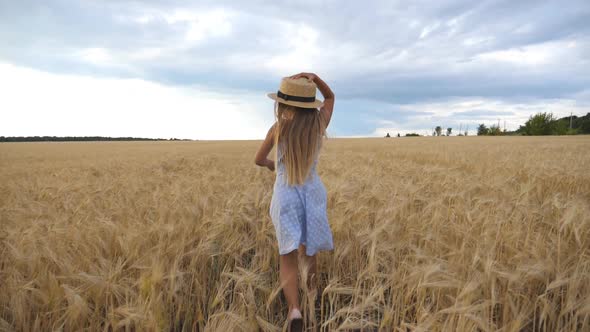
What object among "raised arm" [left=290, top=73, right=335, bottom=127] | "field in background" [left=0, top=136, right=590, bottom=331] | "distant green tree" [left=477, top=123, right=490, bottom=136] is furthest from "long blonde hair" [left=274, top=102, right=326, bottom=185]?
"distant green tree" [left=477, top=123, right=490, bottom=136]

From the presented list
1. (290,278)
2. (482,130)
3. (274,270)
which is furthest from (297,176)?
(482,130)

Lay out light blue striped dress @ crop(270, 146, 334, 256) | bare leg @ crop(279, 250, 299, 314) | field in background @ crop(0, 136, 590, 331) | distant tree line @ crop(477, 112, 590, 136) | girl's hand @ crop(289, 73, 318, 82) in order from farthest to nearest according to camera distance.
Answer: distant tree line @ crop(477, 112, 590, 136), girl's hand @ crop(289, 73, 318, 82), light blue striped dress @ crop(270, 146, 334, 256), bare leg @ crop(279, 250, 299, 314), field in background @ crop(0, 136, 590, 331)

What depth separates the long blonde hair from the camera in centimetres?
204

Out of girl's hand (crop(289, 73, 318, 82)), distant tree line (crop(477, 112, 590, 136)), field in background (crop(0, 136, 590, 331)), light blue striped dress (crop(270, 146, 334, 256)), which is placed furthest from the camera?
distant tree line (crop(477, 112, 590, 136))

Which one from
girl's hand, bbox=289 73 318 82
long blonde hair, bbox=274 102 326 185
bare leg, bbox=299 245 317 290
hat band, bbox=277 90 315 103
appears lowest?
bare leg, bbox=299 245 317 290

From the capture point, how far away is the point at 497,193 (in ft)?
13.9

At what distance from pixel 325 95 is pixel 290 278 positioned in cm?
135

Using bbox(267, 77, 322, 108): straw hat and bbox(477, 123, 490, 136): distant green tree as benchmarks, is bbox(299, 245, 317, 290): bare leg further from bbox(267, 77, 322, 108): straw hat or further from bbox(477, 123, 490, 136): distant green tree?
bbox(477, 123, 490, 136): distant green tree

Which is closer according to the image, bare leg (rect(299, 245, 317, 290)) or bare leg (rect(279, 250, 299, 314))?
bare leg (rect(279, 250, 299, 314))

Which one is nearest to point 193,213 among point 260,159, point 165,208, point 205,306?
point 165,208

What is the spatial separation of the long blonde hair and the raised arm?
0.21 metres

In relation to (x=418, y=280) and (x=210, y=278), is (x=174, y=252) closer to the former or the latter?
(x=210, y=278)

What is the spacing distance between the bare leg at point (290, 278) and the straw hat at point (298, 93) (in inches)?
34.9

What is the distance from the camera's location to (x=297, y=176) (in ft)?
6.70
